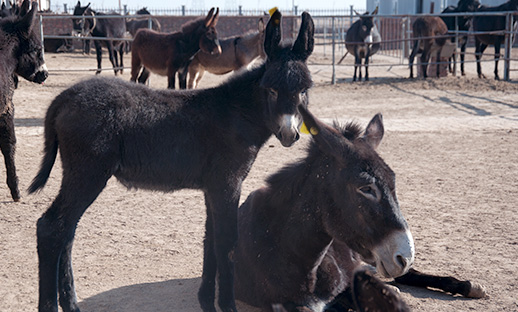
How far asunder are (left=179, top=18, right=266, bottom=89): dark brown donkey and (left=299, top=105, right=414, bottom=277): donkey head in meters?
12.2

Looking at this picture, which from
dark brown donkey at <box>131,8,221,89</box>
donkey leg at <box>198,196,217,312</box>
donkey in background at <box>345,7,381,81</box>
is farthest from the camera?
donkey in background at <box>345,7,381,81</box>

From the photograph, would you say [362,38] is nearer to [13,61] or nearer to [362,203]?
[13,61]

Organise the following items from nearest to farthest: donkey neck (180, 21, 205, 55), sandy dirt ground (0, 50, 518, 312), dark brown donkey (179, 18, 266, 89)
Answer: sandy dirt ground (0, 50, 518, 312)
donkey neck (180, 21, 205, 55)
dark brown donkey (179, 18, 266, 89)

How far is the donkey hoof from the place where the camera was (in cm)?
387

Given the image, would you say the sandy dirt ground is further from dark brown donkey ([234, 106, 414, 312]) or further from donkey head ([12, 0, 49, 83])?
donkey head ([12, 0, 49, 83])

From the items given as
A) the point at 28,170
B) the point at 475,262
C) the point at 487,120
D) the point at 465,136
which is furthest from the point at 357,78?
the point at 475,262

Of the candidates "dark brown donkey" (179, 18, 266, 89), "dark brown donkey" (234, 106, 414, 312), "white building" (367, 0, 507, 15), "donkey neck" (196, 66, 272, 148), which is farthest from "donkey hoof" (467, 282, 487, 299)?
"white building" (367, 0, 507, 15)

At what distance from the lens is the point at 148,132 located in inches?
139

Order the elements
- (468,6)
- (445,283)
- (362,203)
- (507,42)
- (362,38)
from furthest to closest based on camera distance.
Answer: (468,6), (362,38), (507,42), (445,283), (362,203)

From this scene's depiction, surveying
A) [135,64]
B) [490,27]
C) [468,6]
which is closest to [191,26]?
[135,64]

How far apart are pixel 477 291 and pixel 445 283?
23cm

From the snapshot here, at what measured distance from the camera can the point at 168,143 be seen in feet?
11.7

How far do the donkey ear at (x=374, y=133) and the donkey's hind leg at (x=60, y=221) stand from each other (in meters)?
1.72

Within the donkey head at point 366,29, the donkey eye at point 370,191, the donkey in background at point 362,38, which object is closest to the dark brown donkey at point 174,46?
the donkey in background at point 362,38
